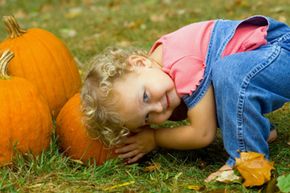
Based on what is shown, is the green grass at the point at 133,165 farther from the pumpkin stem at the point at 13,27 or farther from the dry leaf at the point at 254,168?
the pumpkin stem at the point at 13,27

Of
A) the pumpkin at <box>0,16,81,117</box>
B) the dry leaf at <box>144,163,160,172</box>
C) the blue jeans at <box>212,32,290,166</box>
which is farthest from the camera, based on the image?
the pumpkin at <box>0,16,81,117</box>

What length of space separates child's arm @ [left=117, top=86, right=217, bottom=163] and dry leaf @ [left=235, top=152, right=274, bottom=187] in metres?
0.23

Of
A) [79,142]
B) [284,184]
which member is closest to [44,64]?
[79,142]

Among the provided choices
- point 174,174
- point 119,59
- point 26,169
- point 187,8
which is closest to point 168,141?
point 174,174

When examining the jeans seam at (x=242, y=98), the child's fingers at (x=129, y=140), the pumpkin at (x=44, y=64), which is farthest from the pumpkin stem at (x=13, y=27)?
the jeans seam at (x=242, y=98)

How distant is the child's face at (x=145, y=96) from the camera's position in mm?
2676

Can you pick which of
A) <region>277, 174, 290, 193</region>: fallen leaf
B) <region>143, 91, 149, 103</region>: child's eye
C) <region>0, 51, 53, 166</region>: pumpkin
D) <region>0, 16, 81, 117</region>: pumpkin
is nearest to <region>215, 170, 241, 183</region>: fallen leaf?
<region>277, 174, 290, 193</region>: fallen leaf

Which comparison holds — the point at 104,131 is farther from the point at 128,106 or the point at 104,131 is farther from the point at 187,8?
the point at 187,8

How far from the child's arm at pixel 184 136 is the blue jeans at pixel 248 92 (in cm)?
6

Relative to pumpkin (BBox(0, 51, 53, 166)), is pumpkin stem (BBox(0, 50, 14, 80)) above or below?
above

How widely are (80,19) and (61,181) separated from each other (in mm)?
4771

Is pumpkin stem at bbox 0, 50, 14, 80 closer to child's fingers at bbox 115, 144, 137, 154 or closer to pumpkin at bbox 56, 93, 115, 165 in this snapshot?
pumpkin at bbox 56, 93, 115, 165

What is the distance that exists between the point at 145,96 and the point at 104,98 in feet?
0.64

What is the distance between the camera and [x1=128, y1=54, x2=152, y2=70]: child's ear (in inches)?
110
